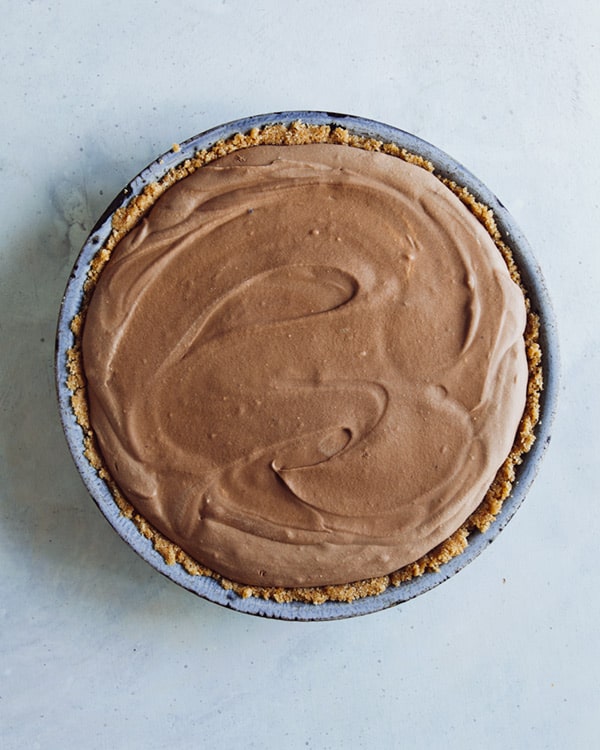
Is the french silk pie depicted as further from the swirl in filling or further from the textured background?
the textured background

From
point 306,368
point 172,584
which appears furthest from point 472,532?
point 172,584

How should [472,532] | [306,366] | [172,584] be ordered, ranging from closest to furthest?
[306,366], [472,532], [172,584]

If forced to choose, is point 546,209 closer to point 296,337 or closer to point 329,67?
point 329,67

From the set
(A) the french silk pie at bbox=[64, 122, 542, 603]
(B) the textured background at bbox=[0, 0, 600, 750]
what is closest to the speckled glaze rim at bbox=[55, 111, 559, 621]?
(A) the french silk pie at bbox=[64, 122, 542, 603]

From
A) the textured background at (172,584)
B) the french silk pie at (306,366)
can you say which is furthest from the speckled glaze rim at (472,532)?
the textured background at (172,584)

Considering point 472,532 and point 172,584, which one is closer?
point 472,532

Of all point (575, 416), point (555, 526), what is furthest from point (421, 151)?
point (555, 526)

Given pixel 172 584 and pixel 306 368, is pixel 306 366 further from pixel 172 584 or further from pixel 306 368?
pixel 172 584
